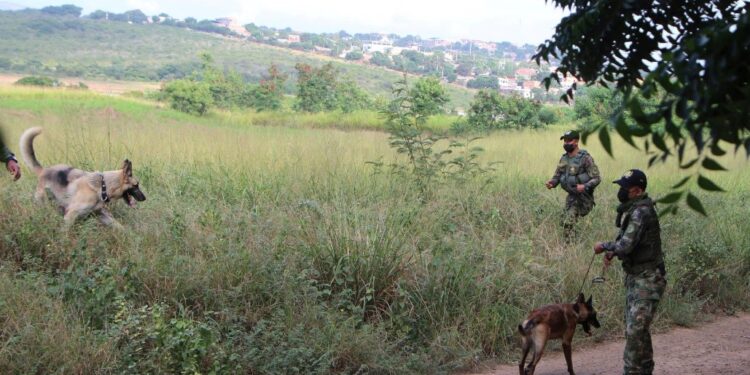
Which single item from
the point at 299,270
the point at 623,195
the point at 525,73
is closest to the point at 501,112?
the point at 525,73

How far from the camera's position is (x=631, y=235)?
18.9ft

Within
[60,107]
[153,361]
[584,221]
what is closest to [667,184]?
[584,221]

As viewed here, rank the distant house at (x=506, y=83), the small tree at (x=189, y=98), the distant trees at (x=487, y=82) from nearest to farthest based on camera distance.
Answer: the small tree at (x=189, y=98) < the distant trees at (x=487, y=82) < the distant house at (x=506, y=83)

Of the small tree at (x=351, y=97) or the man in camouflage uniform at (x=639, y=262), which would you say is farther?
the small tree at (x=351, y=97)

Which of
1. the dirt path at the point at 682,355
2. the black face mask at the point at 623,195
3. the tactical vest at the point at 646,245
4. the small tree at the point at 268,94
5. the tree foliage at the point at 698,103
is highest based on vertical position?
the tree foliage at the point at 698,103

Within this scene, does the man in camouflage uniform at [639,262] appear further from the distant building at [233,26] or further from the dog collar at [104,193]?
the distant building at [233,26]

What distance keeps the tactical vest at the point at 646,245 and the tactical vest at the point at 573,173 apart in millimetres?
3378

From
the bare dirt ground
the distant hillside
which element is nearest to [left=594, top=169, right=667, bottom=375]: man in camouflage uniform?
the distant hillside

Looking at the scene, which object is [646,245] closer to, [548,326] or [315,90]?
[548,326]

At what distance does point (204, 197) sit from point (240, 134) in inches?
211

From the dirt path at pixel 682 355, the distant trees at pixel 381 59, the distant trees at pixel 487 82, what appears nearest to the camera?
the dirt path at pixel 682 355

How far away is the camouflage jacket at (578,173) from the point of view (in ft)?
30.0

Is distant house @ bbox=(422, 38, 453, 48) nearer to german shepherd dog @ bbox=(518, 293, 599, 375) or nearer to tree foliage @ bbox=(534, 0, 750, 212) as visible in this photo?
german shepherd dog @ bbox=(518, 293, 599, 375)

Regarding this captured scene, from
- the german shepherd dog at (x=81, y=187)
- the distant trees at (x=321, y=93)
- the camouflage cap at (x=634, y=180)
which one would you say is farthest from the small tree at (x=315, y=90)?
the camouflage cap at (x=634, y=180)
